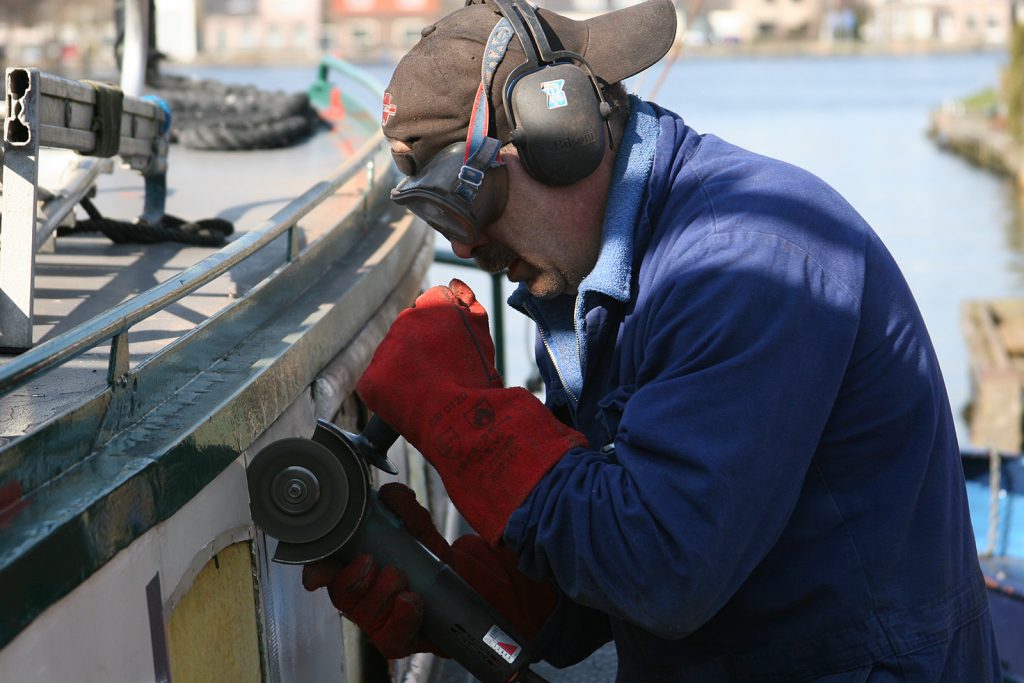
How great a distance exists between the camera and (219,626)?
1.95m

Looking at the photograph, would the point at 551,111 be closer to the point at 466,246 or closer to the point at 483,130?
the point at 483,130

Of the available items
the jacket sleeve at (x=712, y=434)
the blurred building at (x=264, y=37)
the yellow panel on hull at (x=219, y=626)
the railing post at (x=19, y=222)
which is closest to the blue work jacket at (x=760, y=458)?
the jacket sleeve at (x=712, y=434)

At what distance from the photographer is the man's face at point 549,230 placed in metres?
1.81

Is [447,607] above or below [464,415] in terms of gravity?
below

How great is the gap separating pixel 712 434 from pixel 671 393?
74 mm

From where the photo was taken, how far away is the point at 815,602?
5.57 feet

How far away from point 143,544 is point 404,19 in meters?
53.8

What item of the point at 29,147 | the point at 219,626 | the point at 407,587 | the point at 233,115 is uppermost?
the point at 29,147

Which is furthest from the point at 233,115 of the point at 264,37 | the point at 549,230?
the point at 264,37

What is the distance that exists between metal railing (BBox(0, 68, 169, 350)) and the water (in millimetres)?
1213

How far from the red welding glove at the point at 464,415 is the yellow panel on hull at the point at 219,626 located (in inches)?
15.4

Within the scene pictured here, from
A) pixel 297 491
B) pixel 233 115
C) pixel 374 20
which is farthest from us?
pixel 374 20

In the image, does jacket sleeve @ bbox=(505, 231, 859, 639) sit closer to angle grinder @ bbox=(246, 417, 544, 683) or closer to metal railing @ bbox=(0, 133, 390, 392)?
angle grinder @ bbox=(246, 417, 544, 683)

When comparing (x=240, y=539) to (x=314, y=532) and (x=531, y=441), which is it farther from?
(x=531, y=441)
